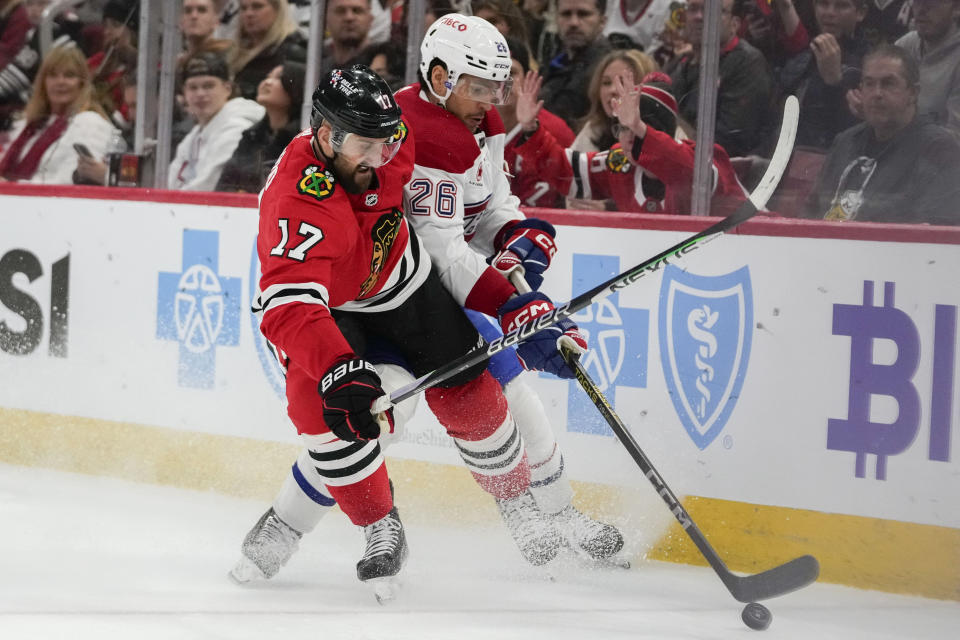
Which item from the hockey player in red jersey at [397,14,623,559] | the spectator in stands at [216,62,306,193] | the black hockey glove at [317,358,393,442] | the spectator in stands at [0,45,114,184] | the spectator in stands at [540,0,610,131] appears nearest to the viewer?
the black hockey glove at [317,358,393,442]

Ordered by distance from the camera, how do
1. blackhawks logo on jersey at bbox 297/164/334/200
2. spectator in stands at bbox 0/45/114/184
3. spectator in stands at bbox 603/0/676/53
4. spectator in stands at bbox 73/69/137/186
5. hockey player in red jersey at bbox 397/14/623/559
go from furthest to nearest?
spectator in stands at bbox 0/45/114/184, spectator in stands at bbox 73/69/137/186, spectator in stands at bbox 603/0/676/53, hockey player in red jersey at bbox 397/14/623/559, blackhawks logo on jersey at bbox 297/164/334/200

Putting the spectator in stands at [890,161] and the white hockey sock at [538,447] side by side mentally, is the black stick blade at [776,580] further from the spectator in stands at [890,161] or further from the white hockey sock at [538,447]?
the spectator in stands at [890,161]

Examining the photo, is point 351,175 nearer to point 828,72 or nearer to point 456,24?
point 456,24

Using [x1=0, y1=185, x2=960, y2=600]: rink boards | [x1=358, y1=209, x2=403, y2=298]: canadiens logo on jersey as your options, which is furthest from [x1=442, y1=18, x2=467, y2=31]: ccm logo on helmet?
[x1=0, y1=185, x2=960, y2=600]: rink boards

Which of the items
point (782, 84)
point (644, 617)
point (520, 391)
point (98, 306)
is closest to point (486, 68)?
point (520, 391)

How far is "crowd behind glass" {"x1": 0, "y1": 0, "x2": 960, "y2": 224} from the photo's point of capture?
114 inches

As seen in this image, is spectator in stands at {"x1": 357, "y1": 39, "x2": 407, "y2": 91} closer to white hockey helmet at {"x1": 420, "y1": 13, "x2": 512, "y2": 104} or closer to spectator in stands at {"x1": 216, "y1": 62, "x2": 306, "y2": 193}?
spectator in stands at {"x1": 216, "y1": 62, "x2": 306, "y2": 193}

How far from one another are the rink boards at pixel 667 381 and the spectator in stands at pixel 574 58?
389mm

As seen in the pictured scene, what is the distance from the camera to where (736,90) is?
313 cm

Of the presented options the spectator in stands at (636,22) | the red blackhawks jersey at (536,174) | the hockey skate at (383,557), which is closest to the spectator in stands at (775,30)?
the spectator in stands at (636,22)

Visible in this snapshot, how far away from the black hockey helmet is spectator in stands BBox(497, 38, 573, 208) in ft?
3.88

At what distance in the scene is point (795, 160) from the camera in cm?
303

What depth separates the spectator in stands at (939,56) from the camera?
283 centimetres

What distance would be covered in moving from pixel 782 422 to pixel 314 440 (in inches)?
45.3
